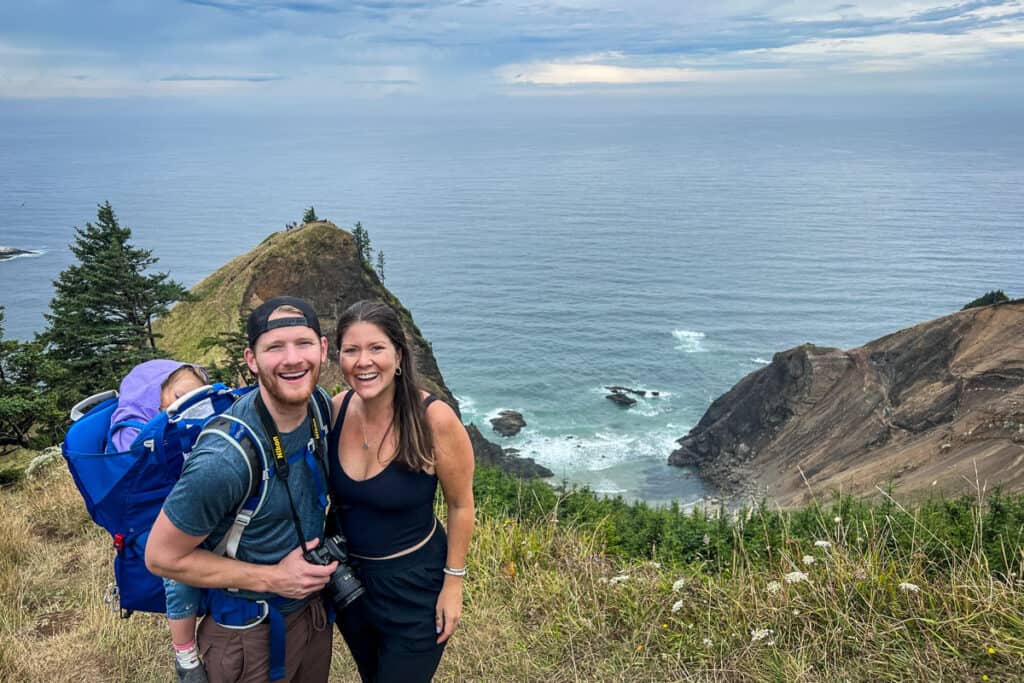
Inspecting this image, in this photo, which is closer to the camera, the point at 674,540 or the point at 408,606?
the point at 408,606

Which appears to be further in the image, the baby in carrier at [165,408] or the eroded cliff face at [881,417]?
the eroded cliff face at [881,417]

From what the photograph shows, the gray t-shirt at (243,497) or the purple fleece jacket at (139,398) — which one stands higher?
the purple fleece jacket at (139,398)

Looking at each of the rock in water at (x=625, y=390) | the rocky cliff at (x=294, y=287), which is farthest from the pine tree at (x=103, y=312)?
the rock in water at (x=625, y=390)

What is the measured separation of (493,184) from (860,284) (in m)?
124

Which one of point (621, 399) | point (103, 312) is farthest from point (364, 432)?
point (621, 399)

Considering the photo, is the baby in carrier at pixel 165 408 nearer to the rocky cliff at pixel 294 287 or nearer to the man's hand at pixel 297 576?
the man's hand at pixel 297 576

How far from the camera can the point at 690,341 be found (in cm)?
6531

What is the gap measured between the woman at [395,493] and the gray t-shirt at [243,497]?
196 millimetres

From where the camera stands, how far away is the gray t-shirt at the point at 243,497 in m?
2.59

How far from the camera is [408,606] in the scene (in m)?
3.31

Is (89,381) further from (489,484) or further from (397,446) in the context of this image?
(397,446)

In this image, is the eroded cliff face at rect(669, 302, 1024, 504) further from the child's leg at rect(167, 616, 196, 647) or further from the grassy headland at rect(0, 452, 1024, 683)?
the child's leg at rect(167, 616, 196, 647)

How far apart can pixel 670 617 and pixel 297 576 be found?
2684 millimetres

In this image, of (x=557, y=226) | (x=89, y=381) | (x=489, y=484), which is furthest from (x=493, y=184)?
(x=489, y=484)
